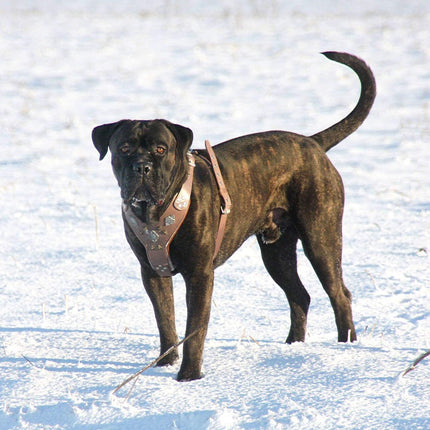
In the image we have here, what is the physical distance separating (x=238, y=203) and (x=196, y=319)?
0.72 metres

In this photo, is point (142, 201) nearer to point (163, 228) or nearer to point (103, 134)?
point (163, 228)

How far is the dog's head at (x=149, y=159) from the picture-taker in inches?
129

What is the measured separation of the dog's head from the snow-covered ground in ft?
2.97

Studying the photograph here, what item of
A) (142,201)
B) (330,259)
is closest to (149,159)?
(142,201)

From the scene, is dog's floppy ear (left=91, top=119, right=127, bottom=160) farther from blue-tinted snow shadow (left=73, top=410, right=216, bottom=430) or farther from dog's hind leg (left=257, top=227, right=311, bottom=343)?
blue-tinted snow shadow (left=73, top=410, right=216, bottom=430)

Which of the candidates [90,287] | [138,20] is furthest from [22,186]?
[138,20]

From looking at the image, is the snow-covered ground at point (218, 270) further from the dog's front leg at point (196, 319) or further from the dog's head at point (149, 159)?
→ the dog's head at point (149, 159)

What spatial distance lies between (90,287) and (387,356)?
2.44m

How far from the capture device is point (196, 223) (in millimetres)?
3443

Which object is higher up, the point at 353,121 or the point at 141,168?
the point at 353,121

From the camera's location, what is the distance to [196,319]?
3.41 m

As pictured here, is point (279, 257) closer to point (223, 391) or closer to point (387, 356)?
point (387, 356)

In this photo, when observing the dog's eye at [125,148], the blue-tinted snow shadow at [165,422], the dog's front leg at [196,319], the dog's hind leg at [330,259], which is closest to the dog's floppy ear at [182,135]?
the dog's eye at [125,148]

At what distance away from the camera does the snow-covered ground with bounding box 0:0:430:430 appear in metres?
2.96
